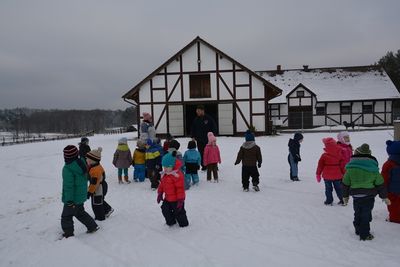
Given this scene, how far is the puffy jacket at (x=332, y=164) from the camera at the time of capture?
668 centimetres

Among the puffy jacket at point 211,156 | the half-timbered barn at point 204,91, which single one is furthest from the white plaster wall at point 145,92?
the puffy jacket at point 211,156

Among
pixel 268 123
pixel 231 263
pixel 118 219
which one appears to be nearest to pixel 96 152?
pixel 118 219

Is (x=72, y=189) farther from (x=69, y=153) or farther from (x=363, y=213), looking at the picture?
(x=363, y=213)

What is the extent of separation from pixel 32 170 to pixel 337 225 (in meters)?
11.5

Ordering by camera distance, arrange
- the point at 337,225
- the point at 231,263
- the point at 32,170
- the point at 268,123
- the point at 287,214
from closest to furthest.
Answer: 1. the point at 231,263
2. the point at 337,225
3. the point at 287,214
4. the point at 32,170
5. the point at 268,123

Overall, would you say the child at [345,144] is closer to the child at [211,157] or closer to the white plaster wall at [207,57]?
the child at [211,157]

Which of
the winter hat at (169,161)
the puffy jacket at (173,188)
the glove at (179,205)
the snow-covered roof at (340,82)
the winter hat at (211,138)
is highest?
the snow-covered roof at (340,82)

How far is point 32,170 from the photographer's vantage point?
13.2m

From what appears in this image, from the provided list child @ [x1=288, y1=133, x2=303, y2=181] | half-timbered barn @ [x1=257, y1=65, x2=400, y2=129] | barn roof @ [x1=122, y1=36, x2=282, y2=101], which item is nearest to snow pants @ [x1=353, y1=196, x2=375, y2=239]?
child @ [x1=288, y1=133, x2=303, y2=181]

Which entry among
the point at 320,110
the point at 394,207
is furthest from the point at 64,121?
the point at 394,207

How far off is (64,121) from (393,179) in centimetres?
14308

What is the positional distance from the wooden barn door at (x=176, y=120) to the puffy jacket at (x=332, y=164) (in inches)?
727

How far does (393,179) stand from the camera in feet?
17.8

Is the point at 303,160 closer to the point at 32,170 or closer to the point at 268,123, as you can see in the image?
the point at 32,170
